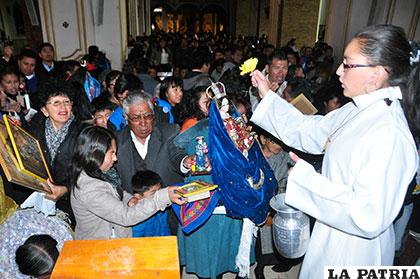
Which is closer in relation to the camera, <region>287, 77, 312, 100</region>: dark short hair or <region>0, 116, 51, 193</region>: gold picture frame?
<region>0, 116, 51, 193</region>: gold picture frame

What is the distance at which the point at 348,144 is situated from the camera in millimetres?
1838

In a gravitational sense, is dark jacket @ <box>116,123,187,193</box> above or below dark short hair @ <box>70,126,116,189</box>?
below

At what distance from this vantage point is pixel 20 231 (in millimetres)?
2156

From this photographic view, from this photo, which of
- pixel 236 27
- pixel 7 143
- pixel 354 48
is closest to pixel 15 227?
pixel 7 143

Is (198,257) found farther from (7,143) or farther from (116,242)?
(7,143)

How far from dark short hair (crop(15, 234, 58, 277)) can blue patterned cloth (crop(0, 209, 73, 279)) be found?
8 cm

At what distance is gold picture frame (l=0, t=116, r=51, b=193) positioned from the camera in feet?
6.71

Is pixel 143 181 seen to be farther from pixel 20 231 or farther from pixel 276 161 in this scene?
pixel 276 161

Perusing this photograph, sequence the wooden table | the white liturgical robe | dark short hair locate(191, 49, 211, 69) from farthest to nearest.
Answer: dark short hair locate(191, 49, 211, 69), the white liturgical robe, the wooden table

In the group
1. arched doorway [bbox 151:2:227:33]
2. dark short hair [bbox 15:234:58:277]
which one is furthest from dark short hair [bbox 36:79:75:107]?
arched doorway [bbox 151:2:227:33]

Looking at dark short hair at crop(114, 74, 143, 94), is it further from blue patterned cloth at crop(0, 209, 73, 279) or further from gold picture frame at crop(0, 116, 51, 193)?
blue patterned cloth at crop(0, 209, 73, 279)

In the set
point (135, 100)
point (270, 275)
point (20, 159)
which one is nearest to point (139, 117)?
point (135, 100)

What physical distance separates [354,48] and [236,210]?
1318 millimetres

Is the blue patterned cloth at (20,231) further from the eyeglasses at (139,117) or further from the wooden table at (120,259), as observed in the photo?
the eyeglasses at (139,117)
